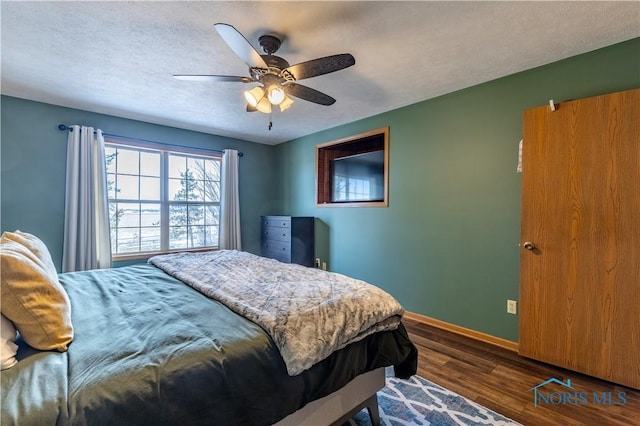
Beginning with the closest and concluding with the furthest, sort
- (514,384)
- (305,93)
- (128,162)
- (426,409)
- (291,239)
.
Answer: (426,409), (514,384), (305,93), (128,162), (291,239)

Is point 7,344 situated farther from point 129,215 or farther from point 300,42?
point 129,215

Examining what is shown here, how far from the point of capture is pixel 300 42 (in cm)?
195

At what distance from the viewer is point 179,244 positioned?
406cm

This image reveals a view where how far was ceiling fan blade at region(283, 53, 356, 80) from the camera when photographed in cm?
161

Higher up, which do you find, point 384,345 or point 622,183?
point 622,183

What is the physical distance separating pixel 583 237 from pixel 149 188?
179 inches

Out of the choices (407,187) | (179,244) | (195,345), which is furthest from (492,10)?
(179,244)

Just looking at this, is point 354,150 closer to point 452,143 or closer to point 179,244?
point 452,143

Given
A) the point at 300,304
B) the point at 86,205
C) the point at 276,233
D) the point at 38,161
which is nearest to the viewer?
the point at 300,304

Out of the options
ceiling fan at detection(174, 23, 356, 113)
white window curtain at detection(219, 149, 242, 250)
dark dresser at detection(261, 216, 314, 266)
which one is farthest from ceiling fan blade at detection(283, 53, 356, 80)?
white window curtain at detection(219, 149, 242, 250)

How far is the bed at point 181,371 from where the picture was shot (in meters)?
0.82

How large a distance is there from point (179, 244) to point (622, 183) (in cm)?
460

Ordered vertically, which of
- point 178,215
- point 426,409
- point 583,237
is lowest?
point 426,409

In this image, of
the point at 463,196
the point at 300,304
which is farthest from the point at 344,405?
the point at 463,196
